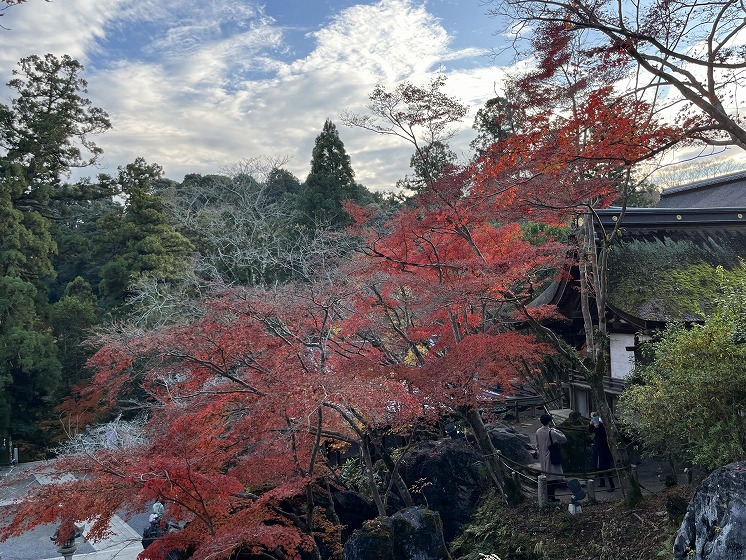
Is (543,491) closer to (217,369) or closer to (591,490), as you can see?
(591,490)

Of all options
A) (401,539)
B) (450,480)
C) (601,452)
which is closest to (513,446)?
(450,480)

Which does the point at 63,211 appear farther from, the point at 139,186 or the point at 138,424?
the point at 138,424

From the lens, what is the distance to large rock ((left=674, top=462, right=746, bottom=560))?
501 cm

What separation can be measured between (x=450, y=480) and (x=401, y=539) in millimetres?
3092

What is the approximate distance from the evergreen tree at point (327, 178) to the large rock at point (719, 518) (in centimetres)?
2692

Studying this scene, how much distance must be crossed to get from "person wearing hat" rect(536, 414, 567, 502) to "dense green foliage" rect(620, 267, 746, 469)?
1.48 m

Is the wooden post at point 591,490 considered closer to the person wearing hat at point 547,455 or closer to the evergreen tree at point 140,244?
the person wearing hat at point 547,455

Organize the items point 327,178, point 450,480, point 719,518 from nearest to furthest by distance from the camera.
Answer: point 719,518
point 450,480
point 327,178

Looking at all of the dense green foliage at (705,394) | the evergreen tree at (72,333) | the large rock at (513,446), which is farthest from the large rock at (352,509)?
the evergreen tree at (72,333)

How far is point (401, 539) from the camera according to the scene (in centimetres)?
788

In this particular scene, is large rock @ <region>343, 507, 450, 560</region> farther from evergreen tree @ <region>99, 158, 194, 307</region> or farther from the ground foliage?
evergreen tree @ <region>99, 158, 194, 307</region>

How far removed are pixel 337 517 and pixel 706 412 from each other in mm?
6536

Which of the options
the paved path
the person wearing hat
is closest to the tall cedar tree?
the paved path

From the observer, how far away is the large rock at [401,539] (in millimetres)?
7598
